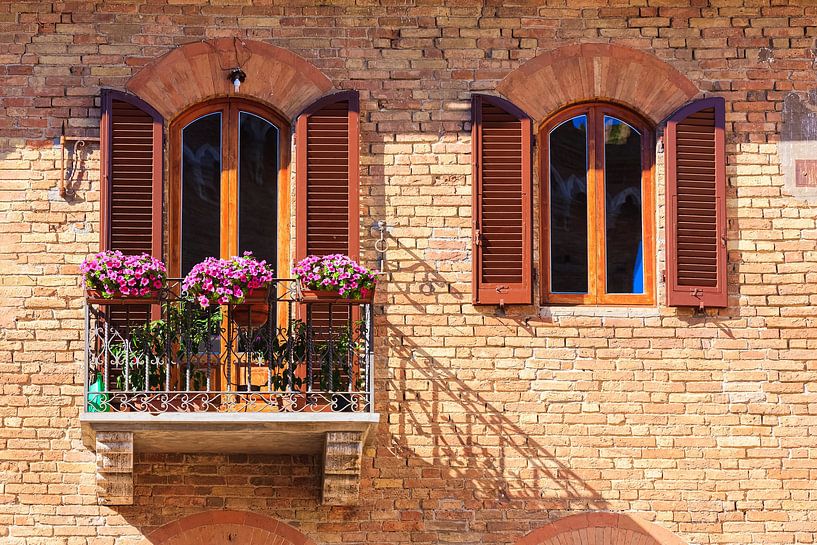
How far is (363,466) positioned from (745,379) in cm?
296

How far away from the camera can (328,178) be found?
11.9 metres

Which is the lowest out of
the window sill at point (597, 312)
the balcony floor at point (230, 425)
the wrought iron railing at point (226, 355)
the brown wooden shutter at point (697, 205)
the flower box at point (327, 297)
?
the balcony floor at point (230, 425)

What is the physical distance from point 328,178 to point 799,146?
368cm

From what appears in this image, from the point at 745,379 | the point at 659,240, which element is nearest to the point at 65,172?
the point at 659,240

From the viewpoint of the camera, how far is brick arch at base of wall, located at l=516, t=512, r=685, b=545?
11.4 meters

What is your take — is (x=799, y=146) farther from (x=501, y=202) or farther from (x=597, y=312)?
(x=501, y=202)

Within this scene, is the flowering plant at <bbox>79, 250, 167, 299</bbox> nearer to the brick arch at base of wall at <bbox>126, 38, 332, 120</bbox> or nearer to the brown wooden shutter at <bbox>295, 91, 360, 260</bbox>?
the brown wooden shutter at <bbox>295, 91, 360, 260</bbox>

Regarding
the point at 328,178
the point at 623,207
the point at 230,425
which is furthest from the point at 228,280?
the point at 623,207

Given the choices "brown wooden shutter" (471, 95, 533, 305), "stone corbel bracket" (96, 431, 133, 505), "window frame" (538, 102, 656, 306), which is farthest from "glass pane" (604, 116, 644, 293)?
"stone corbel bracket" (96, 431, 133, 505)

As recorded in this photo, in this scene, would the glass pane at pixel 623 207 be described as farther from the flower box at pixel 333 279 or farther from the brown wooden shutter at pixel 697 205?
the flower box at pixel 333 279

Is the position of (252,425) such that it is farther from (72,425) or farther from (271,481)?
(72,425)

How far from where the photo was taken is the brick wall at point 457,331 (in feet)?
Answer: 37.7

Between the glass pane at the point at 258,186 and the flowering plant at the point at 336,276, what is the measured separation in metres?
1.01

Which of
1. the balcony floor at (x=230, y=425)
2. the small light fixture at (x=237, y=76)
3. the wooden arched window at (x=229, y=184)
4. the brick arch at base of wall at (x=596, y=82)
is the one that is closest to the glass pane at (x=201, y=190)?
the wooden arched window at (x=229, y=184)
